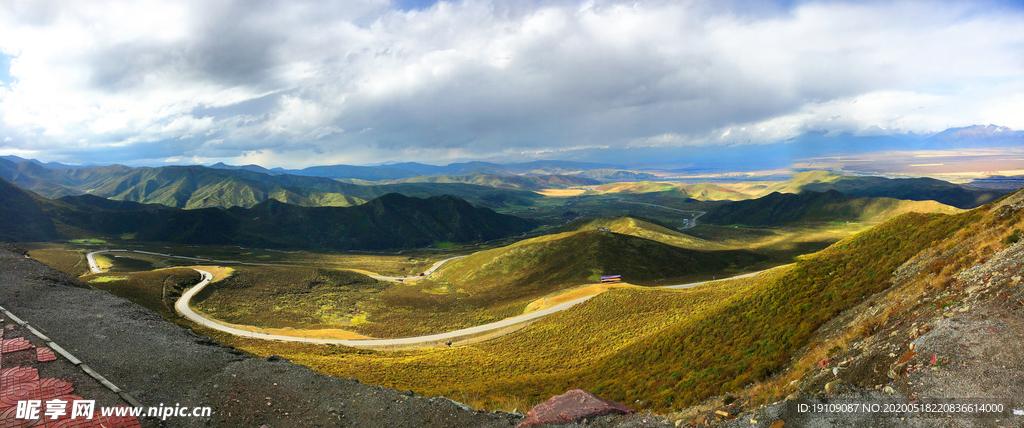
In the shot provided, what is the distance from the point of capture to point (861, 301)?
16.7m

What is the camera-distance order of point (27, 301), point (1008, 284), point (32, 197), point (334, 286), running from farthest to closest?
point (32, 197) → point (334, 286) → point (27, 301) → point (1008, 284)

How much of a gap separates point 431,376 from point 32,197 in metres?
290

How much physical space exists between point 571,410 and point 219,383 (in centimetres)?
1570

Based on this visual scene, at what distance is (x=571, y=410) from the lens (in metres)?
13.0

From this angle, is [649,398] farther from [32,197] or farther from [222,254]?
[32,197]

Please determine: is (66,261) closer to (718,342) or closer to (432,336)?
(432,336)

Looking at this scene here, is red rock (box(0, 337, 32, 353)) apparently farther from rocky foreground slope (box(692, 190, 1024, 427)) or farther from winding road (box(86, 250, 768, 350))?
winding road (box(86, 250, 768, 350))

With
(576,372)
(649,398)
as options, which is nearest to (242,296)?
(576,372)

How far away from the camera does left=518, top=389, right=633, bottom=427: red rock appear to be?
12.7 metres

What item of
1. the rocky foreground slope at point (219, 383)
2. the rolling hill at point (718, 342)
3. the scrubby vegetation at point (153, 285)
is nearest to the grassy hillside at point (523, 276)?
the rolling hill at point (718, 342)

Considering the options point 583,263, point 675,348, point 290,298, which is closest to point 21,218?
point 290,298

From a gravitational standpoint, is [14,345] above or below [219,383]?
above

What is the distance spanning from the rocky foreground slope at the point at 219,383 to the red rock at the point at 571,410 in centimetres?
53

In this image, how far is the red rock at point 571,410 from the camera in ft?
41.7
